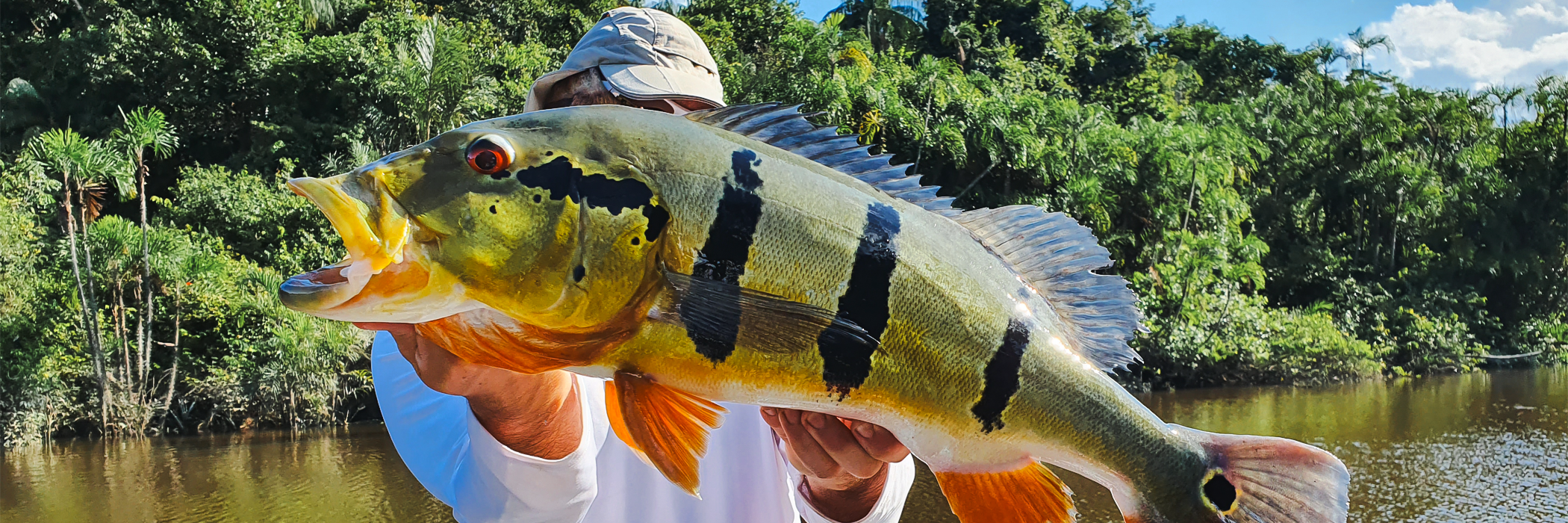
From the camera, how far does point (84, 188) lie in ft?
48.6

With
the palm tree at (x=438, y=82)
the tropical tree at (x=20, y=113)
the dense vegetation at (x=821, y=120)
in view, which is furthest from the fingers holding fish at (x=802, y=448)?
the tropical tree at (x=20, y=113)

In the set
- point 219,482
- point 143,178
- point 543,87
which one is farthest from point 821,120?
point 543,87

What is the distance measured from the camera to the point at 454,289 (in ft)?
3.35

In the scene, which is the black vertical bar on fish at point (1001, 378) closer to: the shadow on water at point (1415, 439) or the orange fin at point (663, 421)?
the orange fin at point (663, 421)

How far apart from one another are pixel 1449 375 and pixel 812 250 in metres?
28.1

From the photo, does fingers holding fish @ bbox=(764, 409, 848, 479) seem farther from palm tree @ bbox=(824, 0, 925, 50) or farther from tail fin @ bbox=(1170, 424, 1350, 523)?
palm tree @ bbox=(824, 0, 925, 50)

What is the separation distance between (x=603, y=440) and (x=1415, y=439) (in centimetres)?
1477

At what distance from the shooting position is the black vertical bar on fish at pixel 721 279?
3.51 ft

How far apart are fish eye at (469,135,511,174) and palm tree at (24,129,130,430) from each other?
16717 millimetres

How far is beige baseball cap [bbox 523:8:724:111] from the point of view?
1.76m

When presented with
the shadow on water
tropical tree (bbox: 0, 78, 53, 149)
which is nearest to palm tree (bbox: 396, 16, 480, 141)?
the shadow on water

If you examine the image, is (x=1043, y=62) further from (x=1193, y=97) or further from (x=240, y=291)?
(x=240, y=291)

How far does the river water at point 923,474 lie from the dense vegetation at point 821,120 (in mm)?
1673

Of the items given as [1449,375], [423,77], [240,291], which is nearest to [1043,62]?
[1449,375]
